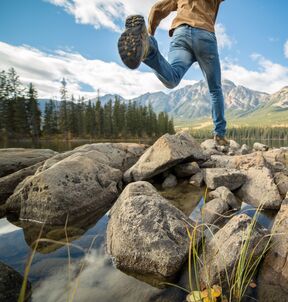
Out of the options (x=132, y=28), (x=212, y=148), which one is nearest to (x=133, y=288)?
(x=132, y=28)

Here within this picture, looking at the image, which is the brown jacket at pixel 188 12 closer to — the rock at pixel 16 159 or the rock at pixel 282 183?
the rock at pixel 282 183

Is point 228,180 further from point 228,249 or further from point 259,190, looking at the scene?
point 228,249

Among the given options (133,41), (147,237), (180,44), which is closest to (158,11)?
(180,44)

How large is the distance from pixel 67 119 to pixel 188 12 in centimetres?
6740

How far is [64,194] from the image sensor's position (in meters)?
3.97

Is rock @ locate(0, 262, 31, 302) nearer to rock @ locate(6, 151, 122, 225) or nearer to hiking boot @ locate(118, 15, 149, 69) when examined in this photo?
rock @ locate(6, 151, 122, 225)

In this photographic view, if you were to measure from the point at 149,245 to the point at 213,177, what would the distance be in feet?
9.55

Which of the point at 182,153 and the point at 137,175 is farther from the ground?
the point at 182,153

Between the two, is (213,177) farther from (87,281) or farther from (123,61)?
(87,281)

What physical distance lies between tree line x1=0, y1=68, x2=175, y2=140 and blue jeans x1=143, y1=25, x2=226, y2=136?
5938 centimetres

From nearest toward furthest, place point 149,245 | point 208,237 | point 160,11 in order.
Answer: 1. point 149,245
2. point 208,237
3. point 160,11

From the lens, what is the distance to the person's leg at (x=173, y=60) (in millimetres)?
3236

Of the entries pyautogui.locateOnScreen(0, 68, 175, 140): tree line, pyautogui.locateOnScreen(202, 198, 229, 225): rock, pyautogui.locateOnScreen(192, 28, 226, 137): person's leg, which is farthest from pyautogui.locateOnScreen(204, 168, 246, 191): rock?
pyautogui.locateOnScreen(0, 68, 175, 140): tree line

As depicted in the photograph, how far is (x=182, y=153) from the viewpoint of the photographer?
576 centimetres
